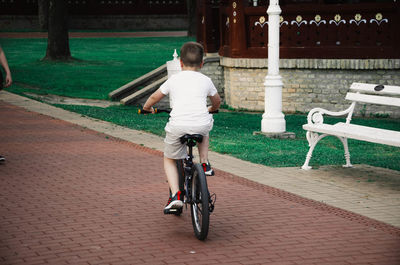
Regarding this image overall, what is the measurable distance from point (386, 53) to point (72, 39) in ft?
88.3

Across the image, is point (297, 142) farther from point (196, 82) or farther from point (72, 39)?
point (72, 39)

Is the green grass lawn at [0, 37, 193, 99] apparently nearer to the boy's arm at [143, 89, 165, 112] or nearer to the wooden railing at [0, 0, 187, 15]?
the wooden railing at [0, 0, 187, 15]

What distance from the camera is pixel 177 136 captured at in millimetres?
5793

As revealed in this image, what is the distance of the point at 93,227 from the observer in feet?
19.9

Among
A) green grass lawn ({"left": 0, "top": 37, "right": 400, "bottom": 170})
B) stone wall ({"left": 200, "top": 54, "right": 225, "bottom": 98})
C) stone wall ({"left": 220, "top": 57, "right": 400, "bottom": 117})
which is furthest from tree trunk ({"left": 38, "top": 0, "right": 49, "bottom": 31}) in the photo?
stone wall ({"left": 220, "top": 57, "right": 400, "bottom": 117})

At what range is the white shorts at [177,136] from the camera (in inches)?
225

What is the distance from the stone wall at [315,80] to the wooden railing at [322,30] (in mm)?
218

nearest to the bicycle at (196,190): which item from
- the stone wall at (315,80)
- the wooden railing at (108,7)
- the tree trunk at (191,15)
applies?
the stone wall at (315,80)

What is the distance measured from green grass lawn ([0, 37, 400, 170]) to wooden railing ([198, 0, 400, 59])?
1.62 m

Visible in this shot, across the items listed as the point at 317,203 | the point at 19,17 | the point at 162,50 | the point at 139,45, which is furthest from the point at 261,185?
the point at 19,17

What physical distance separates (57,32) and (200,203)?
22.7 metres

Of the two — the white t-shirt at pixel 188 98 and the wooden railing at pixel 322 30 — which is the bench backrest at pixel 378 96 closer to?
the white t-shirt at pixel 188 98

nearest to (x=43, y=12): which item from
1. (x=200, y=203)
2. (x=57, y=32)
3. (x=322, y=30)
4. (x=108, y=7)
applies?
(x=108, y=7)

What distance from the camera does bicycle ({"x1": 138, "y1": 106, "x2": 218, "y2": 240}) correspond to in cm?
549
